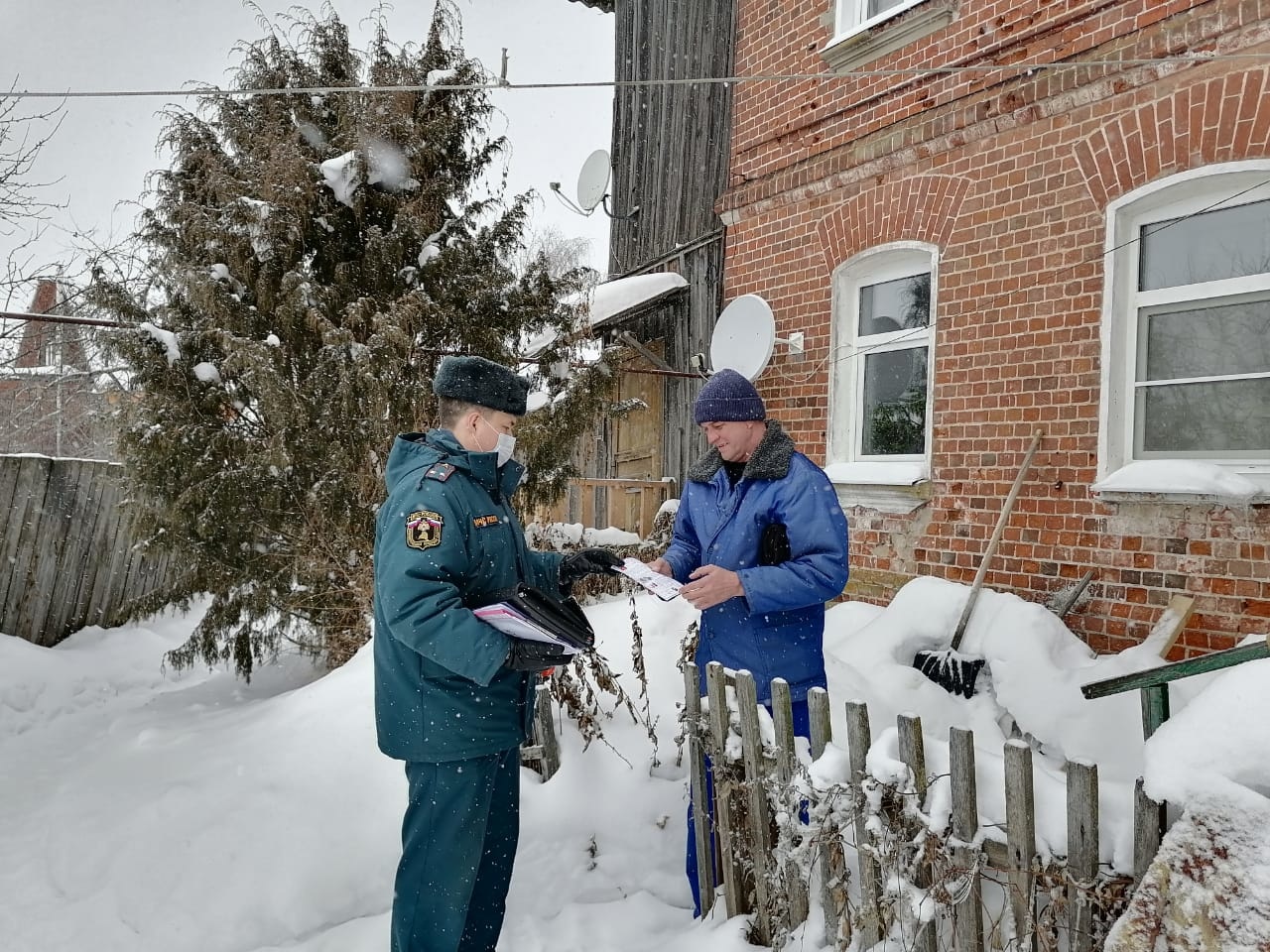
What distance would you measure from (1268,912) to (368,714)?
3.64m

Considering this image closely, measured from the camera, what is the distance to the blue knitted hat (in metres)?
2.81

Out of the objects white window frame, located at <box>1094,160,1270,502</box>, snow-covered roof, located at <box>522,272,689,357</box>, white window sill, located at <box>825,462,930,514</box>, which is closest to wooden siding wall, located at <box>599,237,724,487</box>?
snow-covered roof, located at <box>522,272,689,357</box>

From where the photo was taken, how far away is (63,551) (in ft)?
22.9

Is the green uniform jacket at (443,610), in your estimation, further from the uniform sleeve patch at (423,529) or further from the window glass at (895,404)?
the window glass at (895,404)

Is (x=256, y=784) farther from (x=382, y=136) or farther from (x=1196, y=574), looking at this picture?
(x=1196, y=574)

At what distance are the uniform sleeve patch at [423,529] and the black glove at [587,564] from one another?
71cm

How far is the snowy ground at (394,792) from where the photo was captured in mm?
2473

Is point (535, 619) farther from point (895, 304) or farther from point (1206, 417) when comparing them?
point (895, 304)

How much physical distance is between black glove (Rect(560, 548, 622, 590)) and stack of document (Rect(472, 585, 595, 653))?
461mm

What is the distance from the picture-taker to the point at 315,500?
527 centimetres

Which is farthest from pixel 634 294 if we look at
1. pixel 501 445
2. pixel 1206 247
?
pixel 501 445

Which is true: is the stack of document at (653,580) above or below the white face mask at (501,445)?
below

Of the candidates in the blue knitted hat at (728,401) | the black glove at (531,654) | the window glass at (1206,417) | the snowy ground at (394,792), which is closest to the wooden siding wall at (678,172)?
the snowy ground at (394,792)

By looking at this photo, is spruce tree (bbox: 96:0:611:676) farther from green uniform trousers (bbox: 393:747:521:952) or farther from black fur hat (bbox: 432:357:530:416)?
green uniform trousers (bbox: 393:747:521:952)
